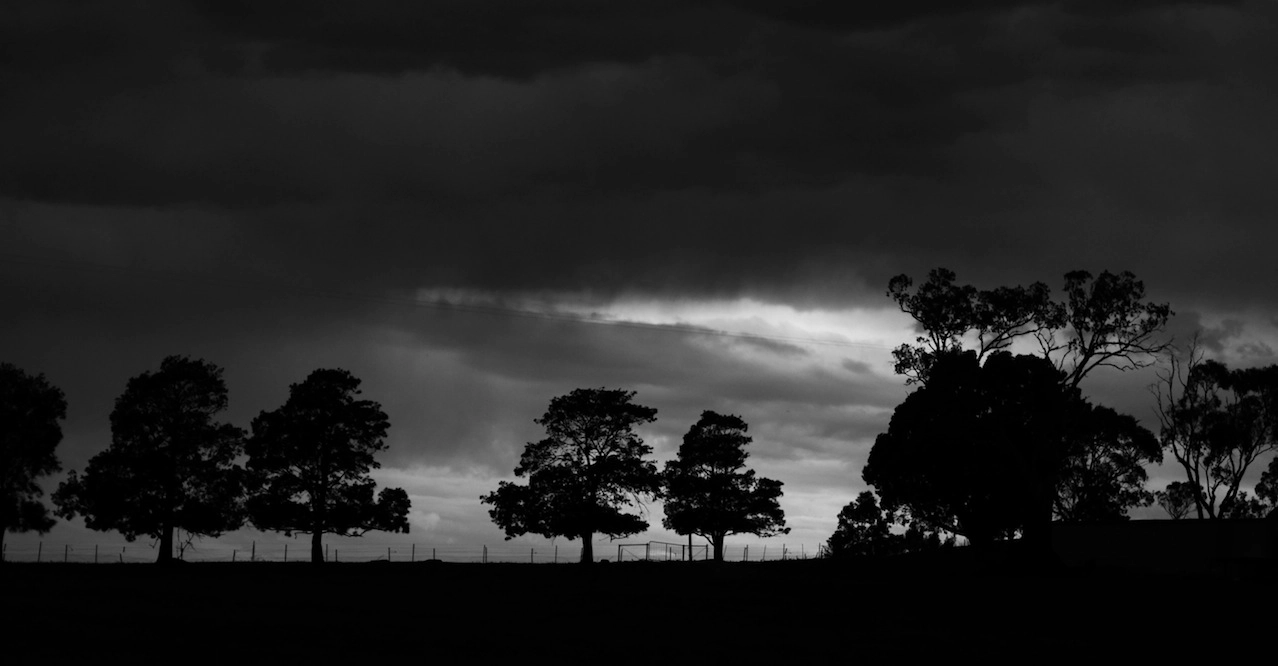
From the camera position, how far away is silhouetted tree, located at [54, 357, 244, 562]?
292 ft

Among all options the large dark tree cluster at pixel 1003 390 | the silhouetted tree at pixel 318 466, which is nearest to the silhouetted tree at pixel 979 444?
the large dark tree cluster at pixel 1003 390

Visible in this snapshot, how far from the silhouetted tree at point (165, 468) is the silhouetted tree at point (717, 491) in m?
38.7

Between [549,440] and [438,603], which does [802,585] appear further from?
[549,440]

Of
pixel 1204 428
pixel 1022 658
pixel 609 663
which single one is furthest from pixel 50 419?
pixel 1204 428

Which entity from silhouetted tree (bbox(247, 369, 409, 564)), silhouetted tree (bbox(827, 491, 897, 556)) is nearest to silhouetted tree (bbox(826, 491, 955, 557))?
silhouetted tree (bbox(827, 491, 897, 556))

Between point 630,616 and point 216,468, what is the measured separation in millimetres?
49278

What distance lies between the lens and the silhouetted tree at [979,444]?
7206 cm

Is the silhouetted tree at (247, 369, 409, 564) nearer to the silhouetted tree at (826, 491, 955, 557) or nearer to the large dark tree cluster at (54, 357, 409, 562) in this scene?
the large dark tree cluster at (54, 357, 409, 562)

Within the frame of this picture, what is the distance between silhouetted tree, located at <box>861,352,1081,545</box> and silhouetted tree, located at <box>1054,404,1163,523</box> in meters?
9.16

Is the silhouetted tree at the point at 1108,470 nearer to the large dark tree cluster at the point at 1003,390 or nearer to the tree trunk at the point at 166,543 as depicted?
the large dark tree cluster at the point at 1003,390

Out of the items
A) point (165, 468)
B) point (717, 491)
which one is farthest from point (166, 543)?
point (717, 491)

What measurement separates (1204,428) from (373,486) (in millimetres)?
66555

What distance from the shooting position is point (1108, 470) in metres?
105

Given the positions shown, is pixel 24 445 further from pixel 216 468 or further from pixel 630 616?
pixel 630 616
